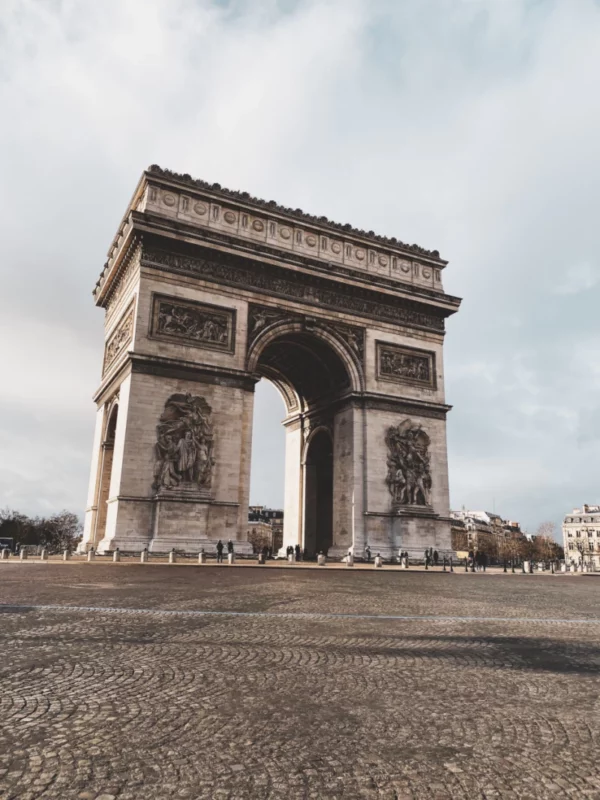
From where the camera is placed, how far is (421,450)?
30.0 m

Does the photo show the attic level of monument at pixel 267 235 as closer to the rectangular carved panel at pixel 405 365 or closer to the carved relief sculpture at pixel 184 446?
the rectangular carved panel at pixel 405 365

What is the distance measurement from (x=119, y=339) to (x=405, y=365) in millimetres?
13668

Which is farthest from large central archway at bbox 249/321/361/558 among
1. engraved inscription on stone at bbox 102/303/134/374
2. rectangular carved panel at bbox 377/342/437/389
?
engraved inscription on stone at bbox 102/303/134/374

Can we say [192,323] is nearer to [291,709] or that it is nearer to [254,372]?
[254,372]

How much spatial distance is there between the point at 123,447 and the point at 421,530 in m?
13.7

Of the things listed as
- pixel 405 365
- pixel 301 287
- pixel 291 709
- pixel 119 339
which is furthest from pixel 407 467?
pixel 291 709

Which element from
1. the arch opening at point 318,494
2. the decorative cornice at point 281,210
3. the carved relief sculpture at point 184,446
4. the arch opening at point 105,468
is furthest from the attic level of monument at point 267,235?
the arch opening at point 318,494

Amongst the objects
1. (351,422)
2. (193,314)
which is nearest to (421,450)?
(351,422)

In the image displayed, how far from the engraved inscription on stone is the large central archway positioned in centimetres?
676

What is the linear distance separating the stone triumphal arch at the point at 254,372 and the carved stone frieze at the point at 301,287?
7 centimetres

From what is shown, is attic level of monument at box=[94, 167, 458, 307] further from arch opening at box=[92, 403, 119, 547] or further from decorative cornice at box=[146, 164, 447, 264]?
arch opening at box=[92, 403, 119, 547]

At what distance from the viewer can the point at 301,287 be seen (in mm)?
29047

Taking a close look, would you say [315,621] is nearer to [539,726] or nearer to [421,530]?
[539,726]

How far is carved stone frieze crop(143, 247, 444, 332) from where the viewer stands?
86.3 ft
